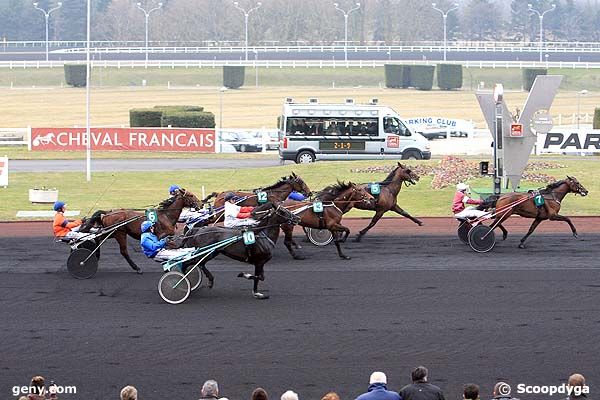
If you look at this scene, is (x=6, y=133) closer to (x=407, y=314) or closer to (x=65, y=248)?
(x=65, y=248)

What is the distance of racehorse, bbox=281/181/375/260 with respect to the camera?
742 inches

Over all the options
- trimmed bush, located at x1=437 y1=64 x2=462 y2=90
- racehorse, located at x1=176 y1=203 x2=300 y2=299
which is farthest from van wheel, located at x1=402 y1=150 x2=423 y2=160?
trimmed bush, located at x1=437 y1=64 x2=462 y2=90

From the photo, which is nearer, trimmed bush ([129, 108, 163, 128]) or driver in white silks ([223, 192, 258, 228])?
driver in white silks ([223, 192, 258, 228])

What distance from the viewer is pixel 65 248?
20.5 m

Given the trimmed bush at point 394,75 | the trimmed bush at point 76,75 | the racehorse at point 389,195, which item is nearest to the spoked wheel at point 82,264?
the racehorse at point 389,195

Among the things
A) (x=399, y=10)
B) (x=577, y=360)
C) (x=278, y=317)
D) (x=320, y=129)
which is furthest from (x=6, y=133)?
(x=399, y=10)

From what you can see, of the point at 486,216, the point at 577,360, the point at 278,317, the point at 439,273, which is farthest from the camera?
the point at 486,216

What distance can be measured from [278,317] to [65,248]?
23.4 feet

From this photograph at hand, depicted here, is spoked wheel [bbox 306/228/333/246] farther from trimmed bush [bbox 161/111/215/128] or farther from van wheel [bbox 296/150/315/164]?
trimmed bush [bbox 161/111/215/128]

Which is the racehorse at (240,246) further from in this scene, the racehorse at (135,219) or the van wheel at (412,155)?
the van wheel at (412,155)

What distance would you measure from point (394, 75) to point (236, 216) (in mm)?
68536

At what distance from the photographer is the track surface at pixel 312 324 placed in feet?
39.1

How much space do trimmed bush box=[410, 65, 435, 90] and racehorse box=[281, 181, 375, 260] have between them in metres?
64.6

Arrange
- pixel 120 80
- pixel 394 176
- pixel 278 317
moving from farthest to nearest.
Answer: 1. pixel 120 80
2. pixel 394 176
3. pixel 278 317
